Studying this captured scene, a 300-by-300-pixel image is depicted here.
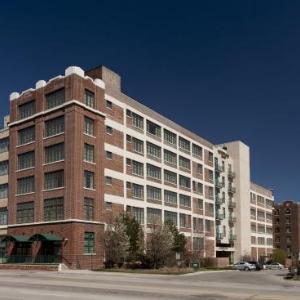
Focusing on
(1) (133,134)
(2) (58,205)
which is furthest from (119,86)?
(2) (58,205)

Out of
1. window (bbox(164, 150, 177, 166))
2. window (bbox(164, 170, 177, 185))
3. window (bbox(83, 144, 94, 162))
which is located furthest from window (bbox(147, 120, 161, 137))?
window (bbox(83, 144, 94, 162))

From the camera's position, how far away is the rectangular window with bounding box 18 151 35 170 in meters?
65.6

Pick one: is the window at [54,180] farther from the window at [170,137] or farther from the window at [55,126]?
the window at [170,137]

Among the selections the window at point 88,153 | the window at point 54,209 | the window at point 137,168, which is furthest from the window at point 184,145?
the window at point 54,209

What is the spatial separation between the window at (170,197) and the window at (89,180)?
20.5 meters

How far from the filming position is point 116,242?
2232 inches

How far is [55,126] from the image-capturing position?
63344 millimetres

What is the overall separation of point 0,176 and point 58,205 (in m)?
14.8

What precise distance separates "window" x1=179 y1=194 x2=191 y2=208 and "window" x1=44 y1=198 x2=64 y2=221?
2886cm

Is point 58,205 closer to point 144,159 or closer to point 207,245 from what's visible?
point 144,159

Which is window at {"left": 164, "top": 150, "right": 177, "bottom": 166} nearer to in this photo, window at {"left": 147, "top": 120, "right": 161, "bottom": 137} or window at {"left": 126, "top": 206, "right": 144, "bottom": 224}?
window at {"left": 147, "top": 120, "right": 161, "bottom": 137}

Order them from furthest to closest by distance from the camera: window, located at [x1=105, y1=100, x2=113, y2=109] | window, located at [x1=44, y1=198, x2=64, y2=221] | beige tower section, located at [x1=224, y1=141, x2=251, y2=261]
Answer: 1. beige tower section, located at [x1=224, y1=141, x2=251, y2=261]
2. window, located at [x1=105, y1=100, x2=113, y2=109]
3. window, located at [x1=44, y1=198, x2=64, y2=221]

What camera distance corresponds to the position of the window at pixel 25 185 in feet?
213

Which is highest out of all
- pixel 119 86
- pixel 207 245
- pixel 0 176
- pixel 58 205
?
pixel 119 86
